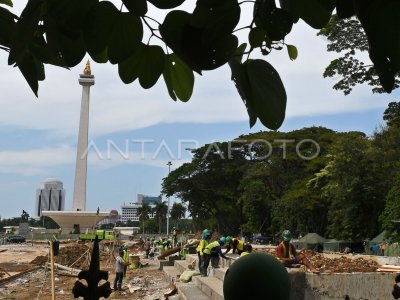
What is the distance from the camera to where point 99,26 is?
95cm

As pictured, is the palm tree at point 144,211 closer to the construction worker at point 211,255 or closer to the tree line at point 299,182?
the tree line at point 299,182

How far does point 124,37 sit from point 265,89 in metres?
0.31

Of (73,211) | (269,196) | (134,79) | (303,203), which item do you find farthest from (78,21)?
(73,211)

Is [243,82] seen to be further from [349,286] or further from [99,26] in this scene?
[349,286]

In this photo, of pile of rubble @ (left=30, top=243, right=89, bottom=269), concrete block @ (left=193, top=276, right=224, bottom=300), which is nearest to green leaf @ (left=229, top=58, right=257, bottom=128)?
concrete block @ (left=193, top=276, right=224, bottom=300)

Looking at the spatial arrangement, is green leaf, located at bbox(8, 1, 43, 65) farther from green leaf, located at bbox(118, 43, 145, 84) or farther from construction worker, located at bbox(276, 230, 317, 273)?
construction worker, located at bbox(276, 230, 317, 273)

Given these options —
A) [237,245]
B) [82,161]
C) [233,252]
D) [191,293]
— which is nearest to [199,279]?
[191,293]

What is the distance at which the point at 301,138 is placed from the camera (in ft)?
126

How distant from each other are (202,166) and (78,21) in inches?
1836

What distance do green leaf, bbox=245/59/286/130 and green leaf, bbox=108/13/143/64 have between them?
24 centimetres

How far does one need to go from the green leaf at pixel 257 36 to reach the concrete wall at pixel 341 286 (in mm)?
6212

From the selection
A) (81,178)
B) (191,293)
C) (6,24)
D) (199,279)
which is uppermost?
(81,178)

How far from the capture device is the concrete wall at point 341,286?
680 cm

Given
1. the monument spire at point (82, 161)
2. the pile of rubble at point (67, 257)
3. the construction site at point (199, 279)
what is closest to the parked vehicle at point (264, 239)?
the construction site at point (199, 279)
